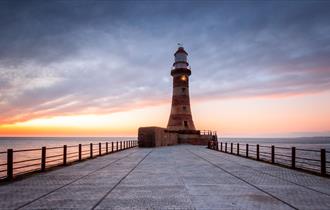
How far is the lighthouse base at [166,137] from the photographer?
130 ft

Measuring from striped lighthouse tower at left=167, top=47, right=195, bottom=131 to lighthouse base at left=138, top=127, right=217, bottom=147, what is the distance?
4.56 feet

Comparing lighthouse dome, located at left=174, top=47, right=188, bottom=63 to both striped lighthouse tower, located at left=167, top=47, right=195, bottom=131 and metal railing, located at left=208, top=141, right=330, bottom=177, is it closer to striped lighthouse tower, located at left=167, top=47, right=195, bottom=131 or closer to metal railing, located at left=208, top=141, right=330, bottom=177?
striped lighthouse tower, located at left=167, top=47, right=195, bottom=131

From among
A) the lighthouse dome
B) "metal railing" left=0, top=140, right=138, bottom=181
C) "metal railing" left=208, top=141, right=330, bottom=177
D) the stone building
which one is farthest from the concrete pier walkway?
the lighthouse dome

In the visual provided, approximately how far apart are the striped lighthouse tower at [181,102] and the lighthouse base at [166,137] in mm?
1390

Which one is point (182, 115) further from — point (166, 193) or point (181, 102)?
point (166, 193)

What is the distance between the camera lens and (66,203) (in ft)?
21.9

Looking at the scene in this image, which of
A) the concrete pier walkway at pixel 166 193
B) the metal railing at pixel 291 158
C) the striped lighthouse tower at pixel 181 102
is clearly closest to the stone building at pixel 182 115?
the striped lighthouse tower at pixel 181 102

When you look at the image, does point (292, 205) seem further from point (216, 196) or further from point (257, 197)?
point (216, 196)

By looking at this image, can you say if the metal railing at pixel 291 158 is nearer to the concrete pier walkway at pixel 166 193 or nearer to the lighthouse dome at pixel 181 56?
the concrete pier walkway at pixel 166 193

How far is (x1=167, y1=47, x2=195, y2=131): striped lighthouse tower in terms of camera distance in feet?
181

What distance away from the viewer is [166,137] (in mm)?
45625

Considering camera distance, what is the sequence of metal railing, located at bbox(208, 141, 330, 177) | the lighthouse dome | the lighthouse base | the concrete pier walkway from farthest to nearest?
the lighthouse dome < the lighthouse base < metal railing, located at bbox(208, 141, 330, 177) < the concrete pier walkway

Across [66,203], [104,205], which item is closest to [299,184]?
[104,205]

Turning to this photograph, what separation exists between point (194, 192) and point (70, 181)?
440cm
